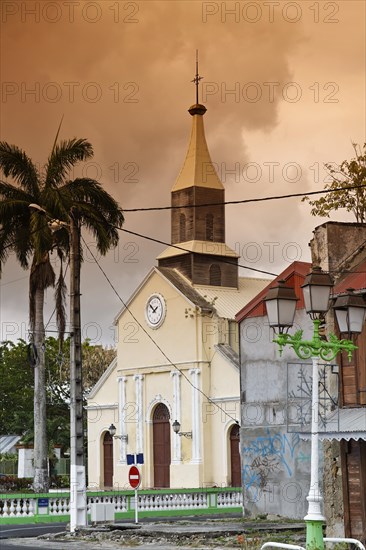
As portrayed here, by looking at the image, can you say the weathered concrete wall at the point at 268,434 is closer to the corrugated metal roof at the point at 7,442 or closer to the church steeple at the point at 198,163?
the church steeple at the point at 198,163

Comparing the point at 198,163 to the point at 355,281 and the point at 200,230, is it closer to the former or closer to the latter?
the point at 200,230

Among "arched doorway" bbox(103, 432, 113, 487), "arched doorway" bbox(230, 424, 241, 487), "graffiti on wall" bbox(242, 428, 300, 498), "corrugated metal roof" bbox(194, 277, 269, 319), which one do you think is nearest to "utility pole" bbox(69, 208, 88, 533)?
"graffiti on wall" bbox(242, 428, 300, 498)

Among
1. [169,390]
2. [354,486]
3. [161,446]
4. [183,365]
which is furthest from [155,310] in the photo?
[354,486]

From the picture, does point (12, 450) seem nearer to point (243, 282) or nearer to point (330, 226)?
point (243, 282)

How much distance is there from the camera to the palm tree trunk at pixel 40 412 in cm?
3741

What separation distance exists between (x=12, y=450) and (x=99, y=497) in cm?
3887

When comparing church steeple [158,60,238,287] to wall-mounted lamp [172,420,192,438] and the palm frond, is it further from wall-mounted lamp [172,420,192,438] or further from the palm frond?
the palm frond

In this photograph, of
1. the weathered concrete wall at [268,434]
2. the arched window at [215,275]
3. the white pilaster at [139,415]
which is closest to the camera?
the weathered concrete wall at [268,434]

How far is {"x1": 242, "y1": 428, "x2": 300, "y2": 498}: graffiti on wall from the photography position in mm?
36312

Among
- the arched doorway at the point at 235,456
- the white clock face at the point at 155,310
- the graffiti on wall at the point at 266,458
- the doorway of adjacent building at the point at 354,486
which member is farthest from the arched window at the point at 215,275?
the doorway of adjacent building at the point at 354,486

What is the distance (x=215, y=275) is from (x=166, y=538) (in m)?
36.5

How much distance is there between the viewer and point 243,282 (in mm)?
62438

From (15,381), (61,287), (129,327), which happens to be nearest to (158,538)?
(61,287)

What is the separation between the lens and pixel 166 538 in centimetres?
2467
